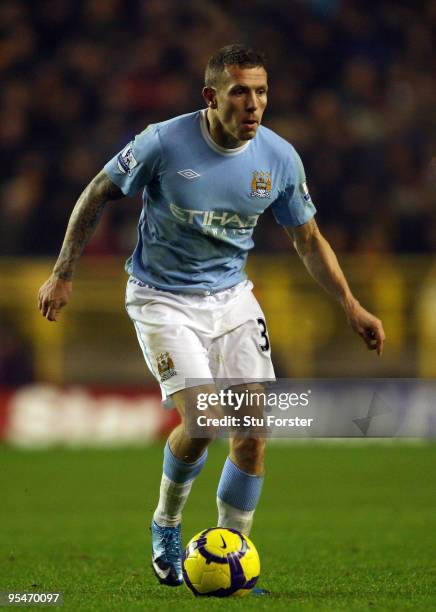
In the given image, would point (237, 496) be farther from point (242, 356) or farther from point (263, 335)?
point (263, 335)

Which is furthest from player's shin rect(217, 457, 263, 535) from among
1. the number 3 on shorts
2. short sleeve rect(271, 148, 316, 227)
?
short sleeve rect(271, 148, 316, 227)

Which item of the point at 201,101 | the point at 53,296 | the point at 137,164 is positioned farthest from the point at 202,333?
the point at 201,101

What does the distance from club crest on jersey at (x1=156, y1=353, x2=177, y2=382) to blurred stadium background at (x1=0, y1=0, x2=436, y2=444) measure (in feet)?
24.0

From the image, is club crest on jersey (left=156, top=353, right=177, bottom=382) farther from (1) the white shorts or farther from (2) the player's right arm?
(2) the player's right arm

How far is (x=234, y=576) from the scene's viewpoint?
4691 millimetres

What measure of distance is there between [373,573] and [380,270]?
7712 mm

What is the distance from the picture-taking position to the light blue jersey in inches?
199

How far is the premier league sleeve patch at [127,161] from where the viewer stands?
5.03 m

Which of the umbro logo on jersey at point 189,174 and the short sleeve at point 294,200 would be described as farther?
the short sleeve at point 294,200

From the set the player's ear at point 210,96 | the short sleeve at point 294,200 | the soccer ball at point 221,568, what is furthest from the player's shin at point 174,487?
the player's ear at point 210,96

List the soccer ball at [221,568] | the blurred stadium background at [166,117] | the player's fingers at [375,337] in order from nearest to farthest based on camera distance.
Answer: the soccer ball at [221,568] → the player's fingers at [375,337] → the blurred stadium background at [166,117]

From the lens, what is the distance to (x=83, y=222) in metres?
5.09

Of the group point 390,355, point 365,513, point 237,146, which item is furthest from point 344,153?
point 237,146

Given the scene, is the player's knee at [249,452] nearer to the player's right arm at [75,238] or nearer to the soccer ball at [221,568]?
the soccer ball at [221,568]
